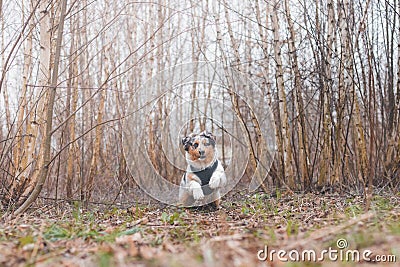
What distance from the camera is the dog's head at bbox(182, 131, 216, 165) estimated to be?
4.43 meters

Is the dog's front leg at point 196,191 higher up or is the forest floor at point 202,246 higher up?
the dog's front leg at point 196,191

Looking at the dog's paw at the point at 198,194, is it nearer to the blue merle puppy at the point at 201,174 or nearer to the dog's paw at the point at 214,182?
the blue merle puppy at the point at 201,174

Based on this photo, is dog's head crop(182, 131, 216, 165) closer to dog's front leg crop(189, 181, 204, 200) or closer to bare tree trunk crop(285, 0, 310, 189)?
dog's front leg crop(189, 181, 204, 200)

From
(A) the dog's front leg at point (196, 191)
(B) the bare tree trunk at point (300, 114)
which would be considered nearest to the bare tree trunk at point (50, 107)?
(A) the dog's front leg at point (196, 191)

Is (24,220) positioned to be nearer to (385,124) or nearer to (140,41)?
(385,124)

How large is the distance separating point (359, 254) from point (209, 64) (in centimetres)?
402

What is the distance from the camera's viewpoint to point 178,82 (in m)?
5.11

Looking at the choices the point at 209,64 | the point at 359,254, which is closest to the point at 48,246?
the point at 359,254

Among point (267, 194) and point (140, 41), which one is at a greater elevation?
point (140, 41)
